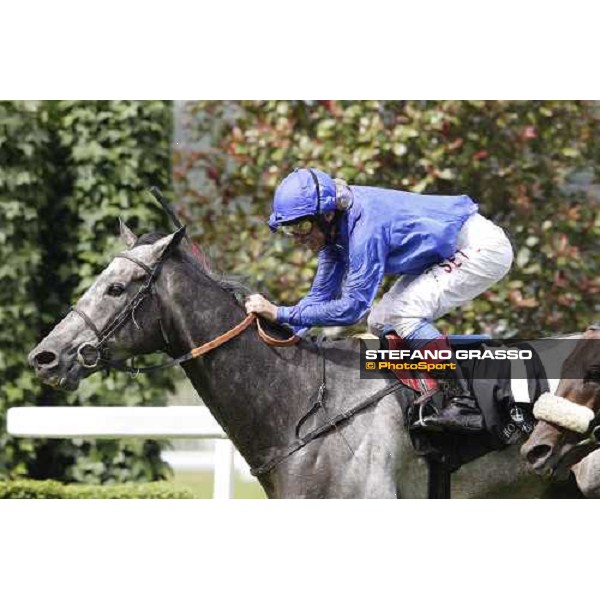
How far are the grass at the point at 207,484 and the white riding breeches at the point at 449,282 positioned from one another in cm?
416

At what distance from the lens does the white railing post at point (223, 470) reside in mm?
5129

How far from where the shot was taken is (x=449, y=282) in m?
4.27

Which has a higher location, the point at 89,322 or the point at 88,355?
the point at 89,322

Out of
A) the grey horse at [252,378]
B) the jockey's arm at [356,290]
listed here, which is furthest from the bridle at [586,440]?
the jockey's arm at [356,290]

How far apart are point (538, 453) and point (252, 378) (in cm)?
106

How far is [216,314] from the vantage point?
4238mm

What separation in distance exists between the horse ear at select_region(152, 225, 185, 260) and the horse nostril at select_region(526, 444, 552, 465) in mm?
1469

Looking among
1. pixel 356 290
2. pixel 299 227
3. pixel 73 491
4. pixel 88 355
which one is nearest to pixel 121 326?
pixel 88 355

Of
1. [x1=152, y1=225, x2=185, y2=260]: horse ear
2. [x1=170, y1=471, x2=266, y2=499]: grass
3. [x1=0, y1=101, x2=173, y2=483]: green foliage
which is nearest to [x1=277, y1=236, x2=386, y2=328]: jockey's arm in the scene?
[x1=152, y1=225, x2=185, y2=260]: horse ear

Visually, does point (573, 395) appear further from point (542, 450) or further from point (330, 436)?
point (330, 436)

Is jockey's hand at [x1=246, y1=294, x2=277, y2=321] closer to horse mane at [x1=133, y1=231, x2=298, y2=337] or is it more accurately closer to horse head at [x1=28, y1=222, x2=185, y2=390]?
horse mane at [x1=133, y1=231, x2=298, y2=337]

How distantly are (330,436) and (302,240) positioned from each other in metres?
0.73

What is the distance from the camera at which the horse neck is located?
4.20 m

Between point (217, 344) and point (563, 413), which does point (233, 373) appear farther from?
point (563, 413)
